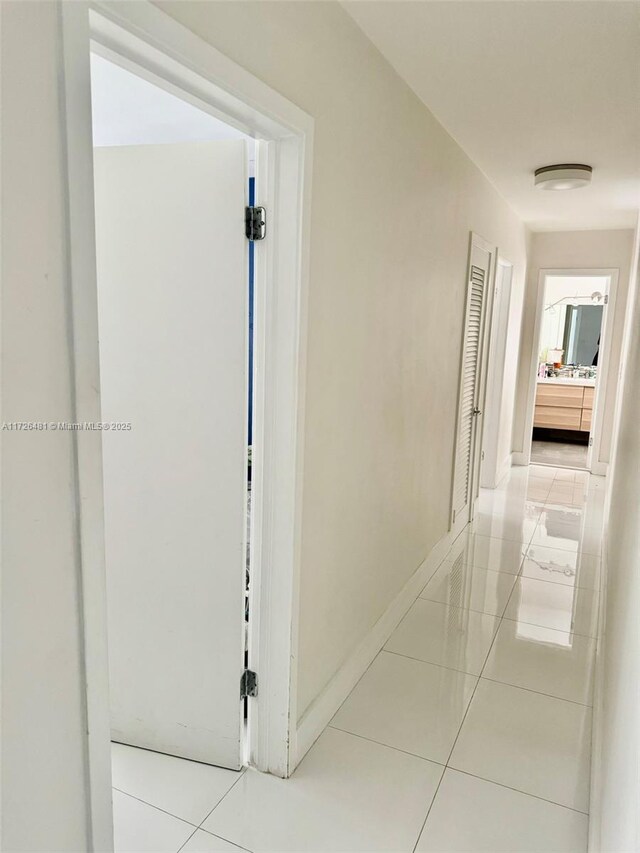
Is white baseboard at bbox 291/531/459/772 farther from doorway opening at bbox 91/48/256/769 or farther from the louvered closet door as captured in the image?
the louvered closet door

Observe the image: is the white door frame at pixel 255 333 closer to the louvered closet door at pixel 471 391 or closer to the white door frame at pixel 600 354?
the louvered closet door at pixel 471 391

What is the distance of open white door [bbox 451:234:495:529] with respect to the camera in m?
3.92

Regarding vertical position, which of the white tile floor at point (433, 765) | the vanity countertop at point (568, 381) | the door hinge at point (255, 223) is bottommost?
the white tile floor at point (433, 765)

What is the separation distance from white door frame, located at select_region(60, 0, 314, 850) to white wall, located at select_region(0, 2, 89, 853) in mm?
26

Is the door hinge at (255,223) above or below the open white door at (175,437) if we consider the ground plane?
above

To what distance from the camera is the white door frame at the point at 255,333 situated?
103 centimetres

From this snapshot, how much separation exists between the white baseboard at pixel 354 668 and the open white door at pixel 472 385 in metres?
0.84

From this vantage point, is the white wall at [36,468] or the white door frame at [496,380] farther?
the white door frame at [496,380]

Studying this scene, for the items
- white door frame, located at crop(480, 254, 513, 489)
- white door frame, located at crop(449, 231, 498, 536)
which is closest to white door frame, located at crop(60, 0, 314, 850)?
white door frame, located at crop(449, 231, 498, 536)

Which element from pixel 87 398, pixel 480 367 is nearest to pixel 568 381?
pixel 480 367

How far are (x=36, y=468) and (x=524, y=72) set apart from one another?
7.48ft

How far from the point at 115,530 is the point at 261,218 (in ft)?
3.58

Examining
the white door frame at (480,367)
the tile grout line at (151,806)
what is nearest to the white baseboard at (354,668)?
the tile grout line at (151,806)

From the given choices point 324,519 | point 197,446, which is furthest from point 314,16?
point 324,519
